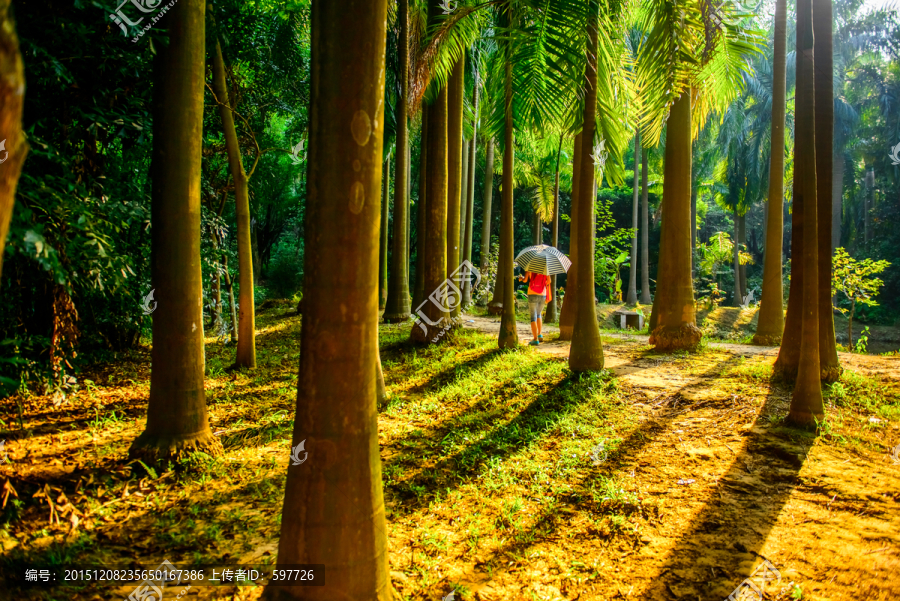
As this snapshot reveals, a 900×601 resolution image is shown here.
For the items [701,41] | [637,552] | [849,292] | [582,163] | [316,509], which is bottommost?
[637,552]

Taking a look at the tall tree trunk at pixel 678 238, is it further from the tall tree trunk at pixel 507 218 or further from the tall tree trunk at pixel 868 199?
the tall tree trunk at pixel 868 199

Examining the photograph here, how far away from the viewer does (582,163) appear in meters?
8.09

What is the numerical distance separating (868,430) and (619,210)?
3109 cm

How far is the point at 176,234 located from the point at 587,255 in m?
5.84

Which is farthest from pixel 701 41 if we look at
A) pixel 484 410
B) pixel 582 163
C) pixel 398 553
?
pixel 398 553

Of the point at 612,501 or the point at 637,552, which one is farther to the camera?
the point at 612,501

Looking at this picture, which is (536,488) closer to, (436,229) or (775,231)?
(436,229)

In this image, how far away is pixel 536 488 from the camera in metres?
4.76

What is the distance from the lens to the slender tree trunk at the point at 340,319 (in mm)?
2523

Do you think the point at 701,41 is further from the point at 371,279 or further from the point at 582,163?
the point at 371,279
